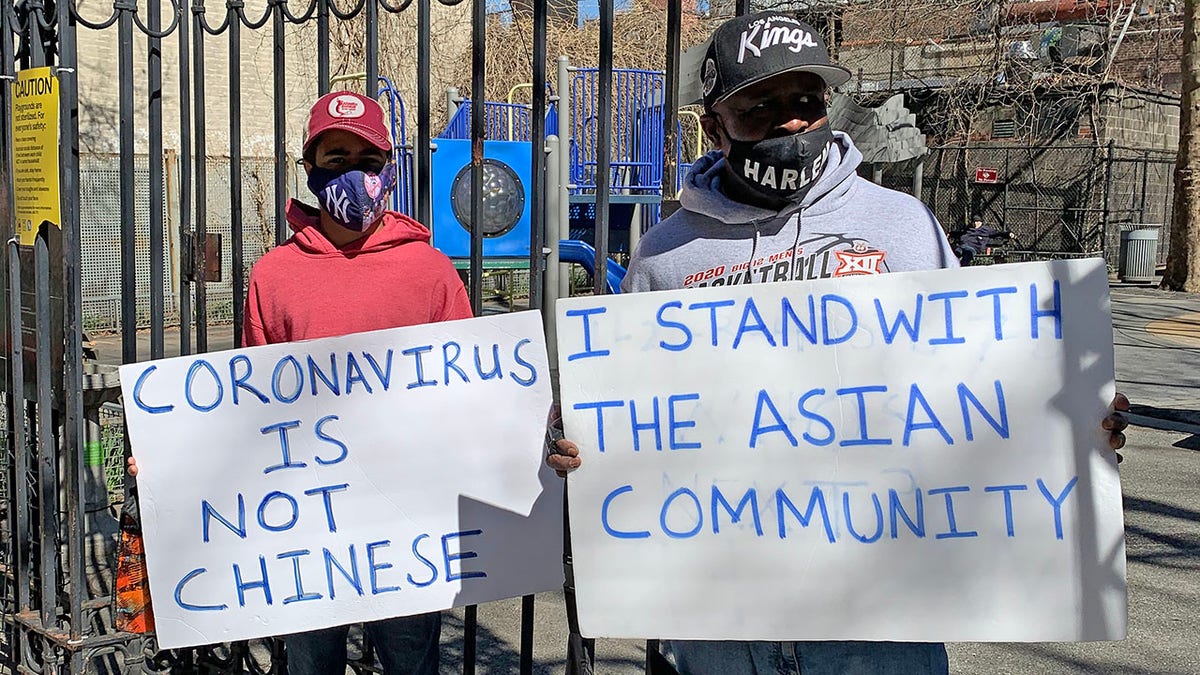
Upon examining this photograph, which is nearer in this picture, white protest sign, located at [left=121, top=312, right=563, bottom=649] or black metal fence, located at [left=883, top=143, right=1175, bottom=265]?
white protest sign, located at [left=121, top=312, right=563, bottom=649]

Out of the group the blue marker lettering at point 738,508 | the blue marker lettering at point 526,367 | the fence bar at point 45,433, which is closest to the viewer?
the blue marker lettering at point 738,508

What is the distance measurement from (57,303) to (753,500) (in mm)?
2452

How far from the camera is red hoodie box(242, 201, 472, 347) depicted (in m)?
2.96

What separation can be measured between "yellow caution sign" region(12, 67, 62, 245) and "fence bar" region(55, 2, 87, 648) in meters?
0.03

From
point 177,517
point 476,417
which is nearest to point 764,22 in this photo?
point 476,417

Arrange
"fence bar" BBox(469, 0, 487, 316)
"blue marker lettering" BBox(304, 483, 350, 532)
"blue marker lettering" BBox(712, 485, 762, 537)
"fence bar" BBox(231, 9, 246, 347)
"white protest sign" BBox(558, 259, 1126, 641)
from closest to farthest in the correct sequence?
"white protest sign" BBox(558, 259, 1126, 641) < "blue marker lettering" BBox(712, 485, 762, 537) < "blue marker lettering" BBox(304, 483, 350, 532) < "fence bar" BBox(469, 0, 487, 316) < "fence bar" BBox(231, 9, 246, 347)

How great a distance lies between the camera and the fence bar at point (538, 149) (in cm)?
282

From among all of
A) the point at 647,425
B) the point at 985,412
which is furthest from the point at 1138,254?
the point at 647,425

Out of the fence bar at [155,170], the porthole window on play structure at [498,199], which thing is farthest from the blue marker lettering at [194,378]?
the porthole window on play structure at [498,199]

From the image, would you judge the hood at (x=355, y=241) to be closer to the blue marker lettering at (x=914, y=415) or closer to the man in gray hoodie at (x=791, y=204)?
the man in gray hoodie at (x=791, y=204)

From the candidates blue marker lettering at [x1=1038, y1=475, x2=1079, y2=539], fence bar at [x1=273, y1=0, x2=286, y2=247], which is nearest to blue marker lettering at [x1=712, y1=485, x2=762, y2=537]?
blue marker lettering at [x1=1038, y1=475, x2=1079, y2=539]

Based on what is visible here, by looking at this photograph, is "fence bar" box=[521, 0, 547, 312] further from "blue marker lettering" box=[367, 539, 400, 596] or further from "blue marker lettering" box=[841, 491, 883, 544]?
"blue marker lettering" box=[841, 491, 883, 544]

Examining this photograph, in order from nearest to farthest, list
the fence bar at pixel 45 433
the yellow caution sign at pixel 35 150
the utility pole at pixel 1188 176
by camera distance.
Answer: the yellow caution sign at pixel 35 150 < the fence bar at pixel 45 433 < the utility pole at pixel 1188 176

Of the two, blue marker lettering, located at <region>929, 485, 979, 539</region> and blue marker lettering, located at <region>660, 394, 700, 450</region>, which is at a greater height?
blue marker lettering, located at <region>660, 394, 700, 450</region>
